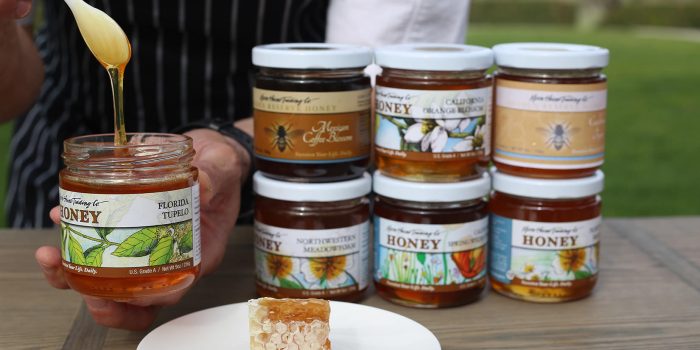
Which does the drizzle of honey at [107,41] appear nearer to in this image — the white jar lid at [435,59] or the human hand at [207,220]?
the human hand at [207,220]

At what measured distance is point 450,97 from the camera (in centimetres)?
→ 115

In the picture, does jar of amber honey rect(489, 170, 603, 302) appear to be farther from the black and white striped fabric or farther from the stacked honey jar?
the black and white striped fabric

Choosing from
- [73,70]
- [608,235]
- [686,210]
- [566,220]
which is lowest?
[686,210]

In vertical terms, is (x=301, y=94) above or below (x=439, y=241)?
above

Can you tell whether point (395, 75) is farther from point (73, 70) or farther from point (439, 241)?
point (73, 70)

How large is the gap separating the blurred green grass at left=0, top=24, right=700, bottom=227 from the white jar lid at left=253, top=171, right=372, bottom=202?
3.33 m

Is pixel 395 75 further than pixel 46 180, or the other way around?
pixel 46 180

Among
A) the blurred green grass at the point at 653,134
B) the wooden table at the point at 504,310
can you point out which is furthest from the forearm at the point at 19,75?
the blurred green grass at the point at 653,134

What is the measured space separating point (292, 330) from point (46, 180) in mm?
866

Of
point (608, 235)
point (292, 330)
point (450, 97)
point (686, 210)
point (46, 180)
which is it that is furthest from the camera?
point (686, 210)

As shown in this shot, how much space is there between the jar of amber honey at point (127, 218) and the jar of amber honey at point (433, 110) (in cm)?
29

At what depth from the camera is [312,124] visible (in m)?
1.15

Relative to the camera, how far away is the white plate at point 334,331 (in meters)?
1.01

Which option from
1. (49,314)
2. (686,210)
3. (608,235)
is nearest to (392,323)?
(49,314)
